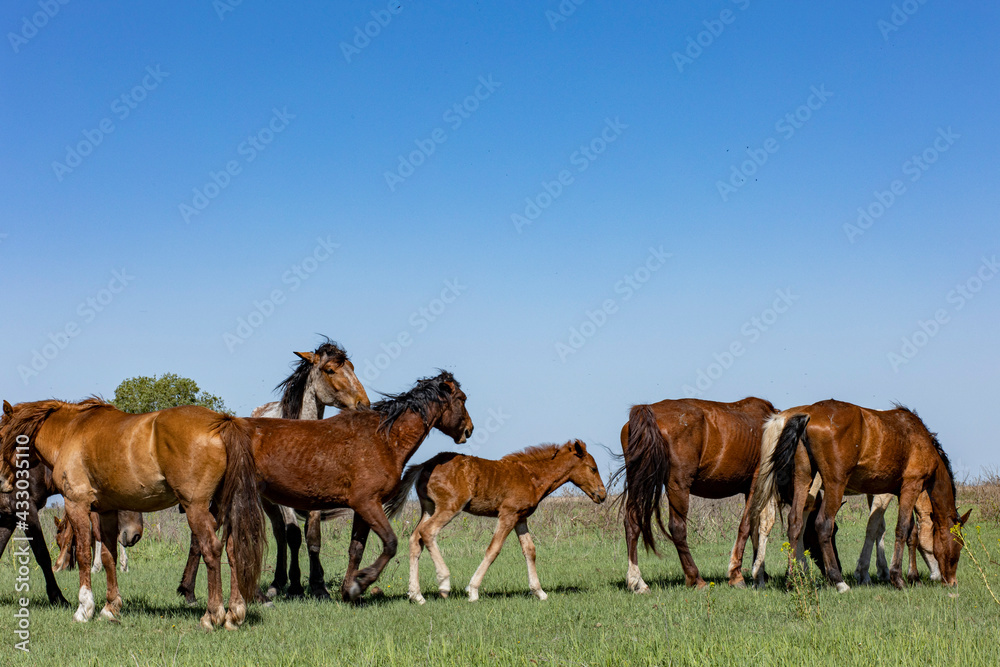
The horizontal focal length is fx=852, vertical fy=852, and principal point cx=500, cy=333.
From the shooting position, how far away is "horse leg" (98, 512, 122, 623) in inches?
349

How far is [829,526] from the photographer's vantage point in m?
10.6

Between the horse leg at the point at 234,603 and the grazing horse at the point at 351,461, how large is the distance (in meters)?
1.36

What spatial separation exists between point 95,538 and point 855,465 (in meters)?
9.84

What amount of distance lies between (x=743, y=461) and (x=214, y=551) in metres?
7.06

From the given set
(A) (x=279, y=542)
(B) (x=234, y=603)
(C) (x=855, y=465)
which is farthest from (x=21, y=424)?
(C) (x=855, y=465)

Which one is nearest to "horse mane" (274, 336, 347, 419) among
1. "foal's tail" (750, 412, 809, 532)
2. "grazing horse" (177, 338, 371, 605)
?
"grazing horse" (177, 338, 371, 605)

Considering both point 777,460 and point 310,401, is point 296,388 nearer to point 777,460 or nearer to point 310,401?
point 310,401

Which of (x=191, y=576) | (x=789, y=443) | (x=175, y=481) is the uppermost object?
(x=789, y=443)

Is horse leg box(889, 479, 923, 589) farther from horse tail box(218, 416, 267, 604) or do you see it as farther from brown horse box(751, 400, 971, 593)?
horse tail box(218, 416, 267, 604)

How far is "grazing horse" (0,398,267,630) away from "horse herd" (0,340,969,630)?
16 mm

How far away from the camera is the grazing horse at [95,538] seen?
1112 centimetres

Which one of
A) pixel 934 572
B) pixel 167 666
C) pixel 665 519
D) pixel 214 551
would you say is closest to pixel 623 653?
pixel 167 666

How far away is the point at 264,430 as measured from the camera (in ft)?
32.7

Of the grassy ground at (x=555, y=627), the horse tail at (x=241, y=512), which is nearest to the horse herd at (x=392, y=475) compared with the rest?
the horse tail at (x=241, y=512)
